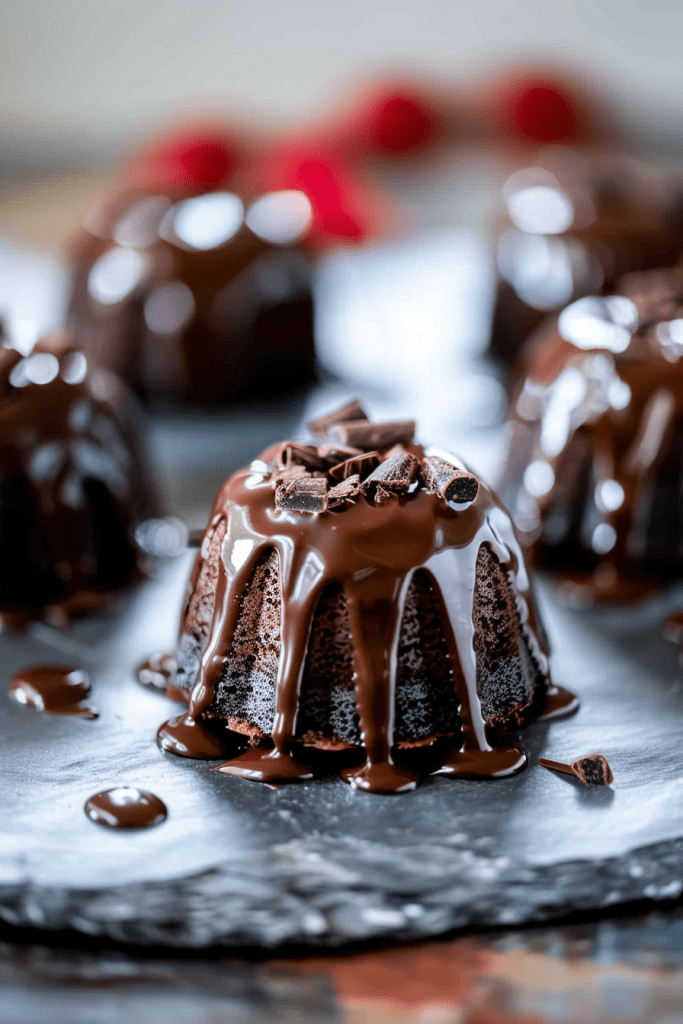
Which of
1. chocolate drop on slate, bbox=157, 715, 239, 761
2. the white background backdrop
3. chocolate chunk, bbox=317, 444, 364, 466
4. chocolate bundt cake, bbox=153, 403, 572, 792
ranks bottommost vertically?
chocolate drop on slate, bbox=157, 715, 239, 761

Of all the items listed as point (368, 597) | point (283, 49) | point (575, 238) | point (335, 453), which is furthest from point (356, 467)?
point (283, 49)

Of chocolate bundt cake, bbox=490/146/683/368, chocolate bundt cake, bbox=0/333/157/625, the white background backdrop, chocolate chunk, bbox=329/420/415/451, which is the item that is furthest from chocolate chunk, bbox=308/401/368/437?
the white background backdrop

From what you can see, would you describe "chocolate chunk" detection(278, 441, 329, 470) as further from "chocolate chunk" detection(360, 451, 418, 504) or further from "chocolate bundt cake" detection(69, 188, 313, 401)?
"chocolate bundt cake" detection(69, 188, 313, 401)

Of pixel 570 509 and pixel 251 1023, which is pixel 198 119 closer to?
pixel 570 509

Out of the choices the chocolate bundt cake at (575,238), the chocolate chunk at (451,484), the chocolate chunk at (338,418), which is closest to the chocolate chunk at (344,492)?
the chocolate chunk at (451,484)

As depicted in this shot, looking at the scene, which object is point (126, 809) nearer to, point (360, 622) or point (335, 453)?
point (360, 622)

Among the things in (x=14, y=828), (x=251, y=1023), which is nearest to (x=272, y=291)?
(x=14, y=828)
